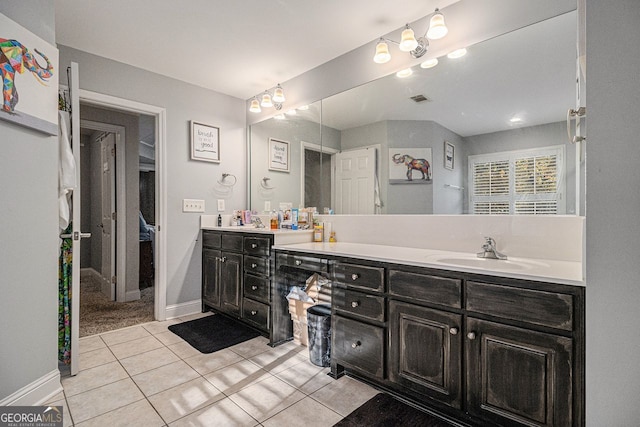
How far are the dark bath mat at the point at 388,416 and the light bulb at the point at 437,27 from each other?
2185mm

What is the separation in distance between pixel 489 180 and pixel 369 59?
1.35 meters

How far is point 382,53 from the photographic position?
2.22m

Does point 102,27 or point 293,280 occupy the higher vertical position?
point 102,27

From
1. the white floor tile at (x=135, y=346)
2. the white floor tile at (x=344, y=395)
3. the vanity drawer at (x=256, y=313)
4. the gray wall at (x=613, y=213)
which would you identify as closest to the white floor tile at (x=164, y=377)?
the white floor tile at (x=135, y=346)

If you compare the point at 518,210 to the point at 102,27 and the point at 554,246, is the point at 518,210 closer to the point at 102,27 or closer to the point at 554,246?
the point at 554,246

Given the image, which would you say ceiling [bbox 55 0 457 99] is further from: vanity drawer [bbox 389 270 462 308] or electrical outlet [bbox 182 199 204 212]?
vanity drawer [bbox 389 270 462 308]

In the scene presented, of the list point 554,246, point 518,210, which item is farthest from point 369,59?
point 554,246

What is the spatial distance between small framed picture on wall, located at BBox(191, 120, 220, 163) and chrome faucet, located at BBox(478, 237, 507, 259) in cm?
275

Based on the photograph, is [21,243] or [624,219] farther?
[21,243]

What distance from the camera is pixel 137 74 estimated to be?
114 inches

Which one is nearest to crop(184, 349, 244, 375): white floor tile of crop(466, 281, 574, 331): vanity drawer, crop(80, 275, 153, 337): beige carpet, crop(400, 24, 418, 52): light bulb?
crop(80, 275, 153, 337): beige carpet

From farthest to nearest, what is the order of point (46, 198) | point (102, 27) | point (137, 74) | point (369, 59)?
point (137, 74) < point (369, 59) < point (102, 27) < point (46, 198)

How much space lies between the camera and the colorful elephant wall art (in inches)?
58.7

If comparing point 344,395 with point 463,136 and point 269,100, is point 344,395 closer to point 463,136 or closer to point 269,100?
point 463,136
